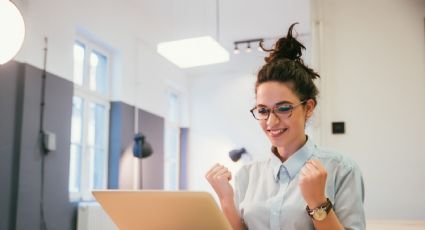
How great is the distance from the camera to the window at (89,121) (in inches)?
194

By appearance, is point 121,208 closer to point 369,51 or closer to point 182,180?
point 369,51

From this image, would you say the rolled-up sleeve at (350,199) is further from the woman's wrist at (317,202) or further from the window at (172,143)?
the window at (172,143)

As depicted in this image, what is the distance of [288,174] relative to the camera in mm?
1284

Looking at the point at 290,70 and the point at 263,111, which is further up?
the point at 290,70

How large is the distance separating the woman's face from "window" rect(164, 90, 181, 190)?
626cm

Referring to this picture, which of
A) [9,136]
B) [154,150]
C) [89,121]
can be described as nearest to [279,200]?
[9,136]

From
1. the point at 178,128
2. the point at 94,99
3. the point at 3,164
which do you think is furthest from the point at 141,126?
the point at 3,164

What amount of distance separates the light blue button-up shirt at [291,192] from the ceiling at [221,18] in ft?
13.9

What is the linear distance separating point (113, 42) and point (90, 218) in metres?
2.13

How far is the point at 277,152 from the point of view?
53.2 inches

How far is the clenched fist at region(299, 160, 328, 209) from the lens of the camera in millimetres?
1061

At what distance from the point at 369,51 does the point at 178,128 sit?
5.29 metres

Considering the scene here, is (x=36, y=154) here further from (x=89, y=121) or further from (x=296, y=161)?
(x=296, y=161)

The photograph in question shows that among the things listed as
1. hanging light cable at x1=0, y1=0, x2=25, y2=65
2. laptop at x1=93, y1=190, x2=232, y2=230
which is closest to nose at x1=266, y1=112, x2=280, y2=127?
laptop at x1=93, y1=190, x2=232, y2=230
